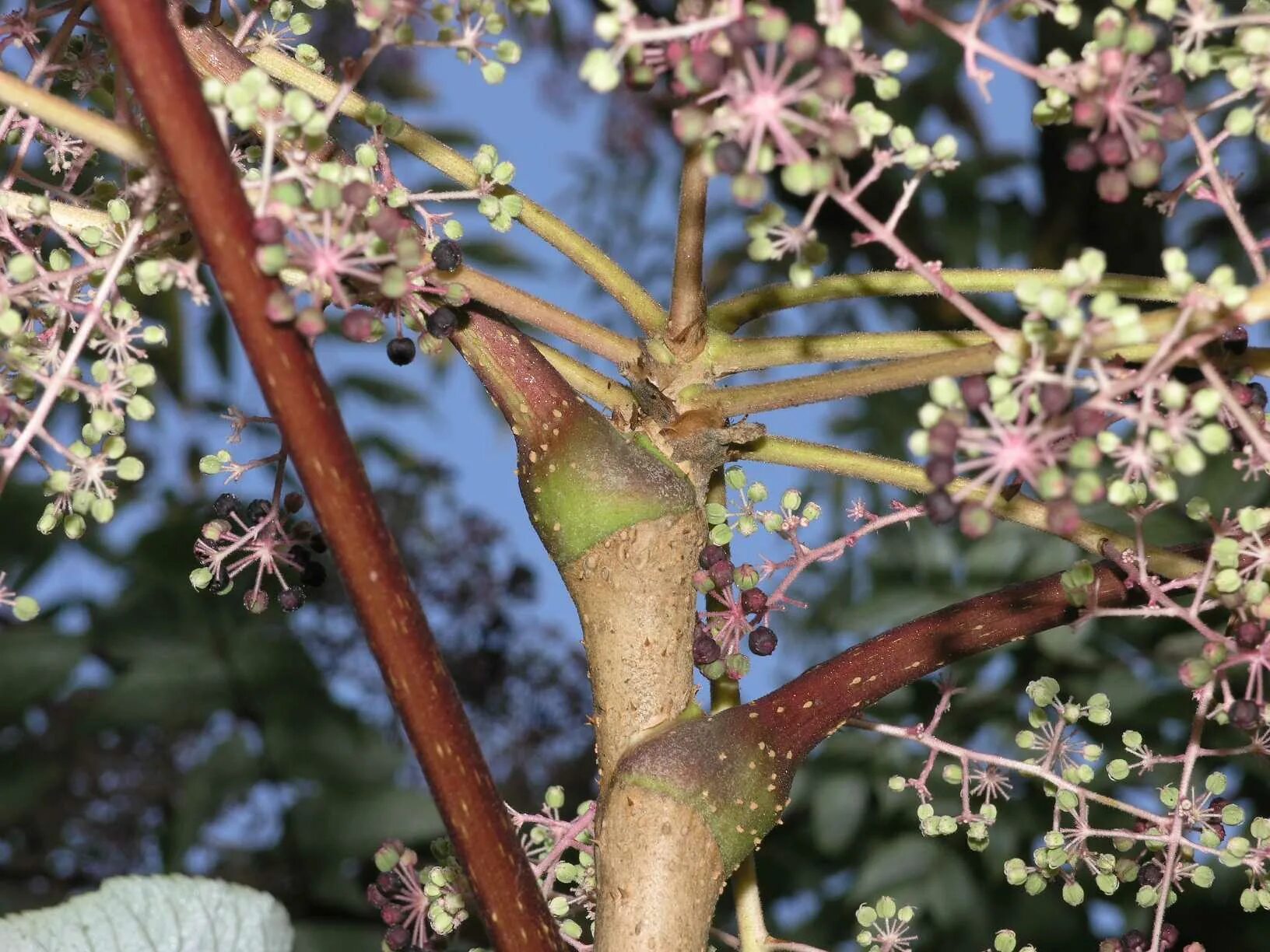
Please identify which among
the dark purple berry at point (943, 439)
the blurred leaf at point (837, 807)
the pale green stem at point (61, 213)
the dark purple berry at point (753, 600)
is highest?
the pale green stem at point (61, 213)

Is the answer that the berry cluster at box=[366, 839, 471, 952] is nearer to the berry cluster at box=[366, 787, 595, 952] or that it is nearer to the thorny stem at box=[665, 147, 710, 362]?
the berry cluster at box=[366, 787, 595, 952]

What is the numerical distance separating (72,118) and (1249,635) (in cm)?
58

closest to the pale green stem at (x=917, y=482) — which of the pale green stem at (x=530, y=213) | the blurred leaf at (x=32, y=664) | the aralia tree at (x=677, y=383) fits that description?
the aralia tree at (x=677, y=383)

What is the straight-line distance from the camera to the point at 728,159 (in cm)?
54

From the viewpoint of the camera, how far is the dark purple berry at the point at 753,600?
2.78 ft

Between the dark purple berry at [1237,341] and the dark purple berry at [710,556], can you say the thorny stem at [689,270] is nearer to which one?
the dark purple berry at [710,556]

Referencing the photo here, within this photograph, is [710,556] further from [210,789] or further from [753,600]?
[210,789]

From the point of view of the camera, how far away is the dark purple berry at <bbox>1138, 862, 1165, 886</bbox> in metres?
0.87

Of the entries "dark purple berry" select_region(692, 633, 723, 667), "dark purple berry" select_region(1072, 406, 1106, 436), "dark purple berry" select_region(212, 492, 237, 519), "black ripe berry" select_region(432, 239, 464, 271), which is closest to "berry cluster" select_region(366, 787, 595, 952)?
"dark purple berry" select_region(692, 633, 723, 667)

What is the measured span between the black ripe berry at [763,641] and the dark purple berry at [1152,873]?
0.26 meters

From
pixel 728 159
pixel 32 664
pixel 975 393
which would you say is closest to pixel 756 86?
pixel 728 159

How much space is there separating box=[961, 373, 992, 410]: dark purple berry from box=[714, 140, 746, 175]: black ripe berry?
119mm

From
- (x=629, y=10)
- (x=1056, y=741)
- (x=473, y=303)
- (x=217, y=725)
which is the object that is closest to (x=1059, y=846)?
(x=1056, y=741)

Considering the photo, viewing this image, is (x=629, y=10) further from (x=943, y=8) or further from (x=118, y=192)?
(x=943, y=8)
